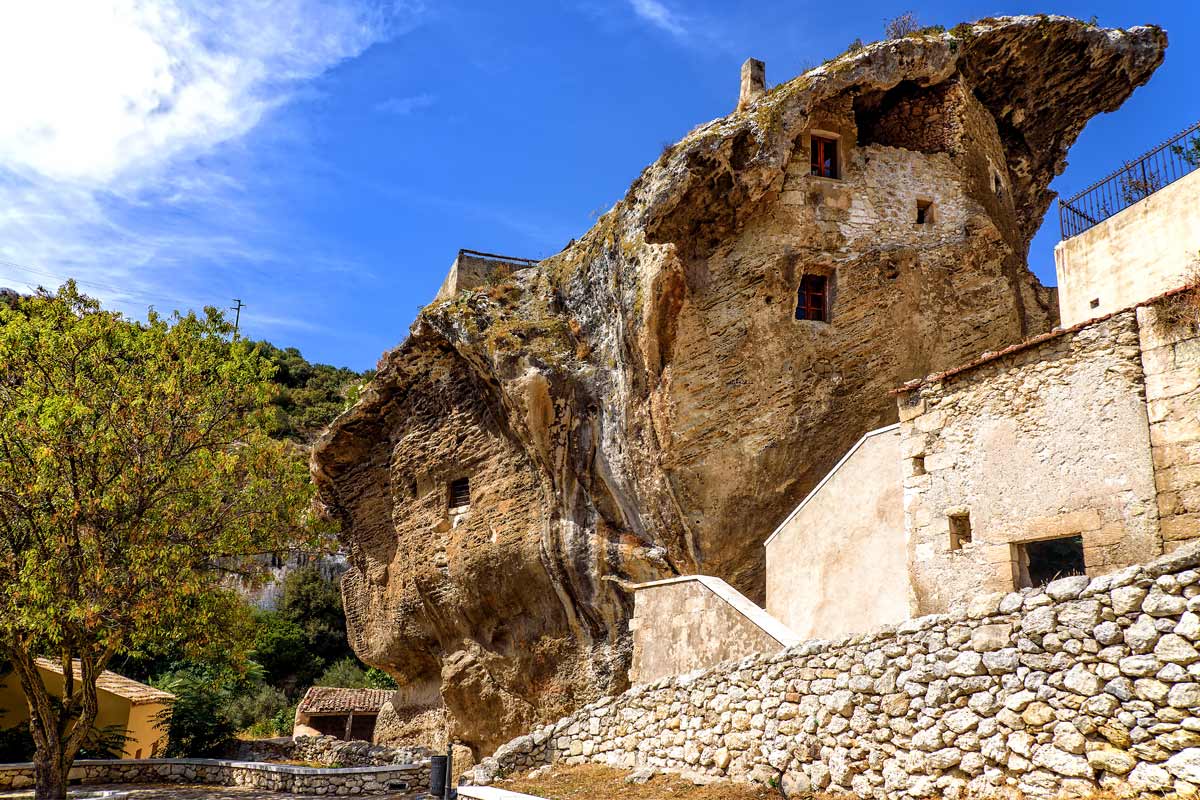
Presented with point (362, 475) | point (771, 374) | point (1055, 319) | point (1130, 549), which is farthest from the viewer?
point (362, 475)

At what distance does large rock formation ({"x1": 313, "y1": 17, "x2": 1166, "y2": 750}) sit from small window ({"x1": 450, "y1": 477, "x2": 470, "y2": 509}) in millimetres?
642

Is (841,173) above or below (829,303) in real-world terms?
above

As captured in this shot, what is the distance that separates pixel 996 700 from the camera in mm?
7215

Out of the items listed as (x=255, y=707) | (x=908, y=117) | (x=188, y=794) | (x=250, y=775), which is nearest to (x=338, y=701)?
(x=255, y=707)

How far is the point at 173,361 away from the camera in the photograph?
17375mm

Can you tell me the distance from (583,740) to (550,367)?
26.8ft

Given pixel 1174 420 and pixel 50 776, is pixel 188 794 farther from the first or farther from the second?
pixel 1174 420

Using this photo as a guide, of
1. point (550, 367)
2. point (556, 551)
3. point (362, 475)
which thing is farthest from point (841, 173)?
point (362, 475)

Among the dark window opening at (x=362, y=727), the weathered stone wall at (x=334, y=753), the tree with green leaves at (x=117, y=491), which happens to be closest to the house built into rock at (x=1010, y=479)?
the tree with green leaves at (x=117, y=491)

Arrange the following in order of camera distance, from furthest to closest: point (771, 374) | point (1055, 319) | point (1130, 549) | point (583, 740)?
point (1055, 319) → point (771, 374) → point (583, 740) → point (1130, 549)

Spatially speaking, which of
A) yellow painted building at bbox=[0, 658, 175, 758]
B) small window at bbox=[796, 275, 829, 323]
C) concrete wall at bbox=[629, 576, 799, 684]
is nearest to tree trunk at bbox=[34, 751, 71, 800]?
yellow painted building at bbox=[0, 658, 175, 758]

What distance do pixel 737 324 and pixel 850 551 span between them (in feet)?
19.7

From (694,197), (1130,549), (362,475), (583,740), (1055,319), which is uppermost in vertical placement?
(694,197)

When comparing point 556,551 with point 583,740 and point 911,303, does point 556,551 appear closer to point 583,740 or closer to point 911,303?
point 583,740
